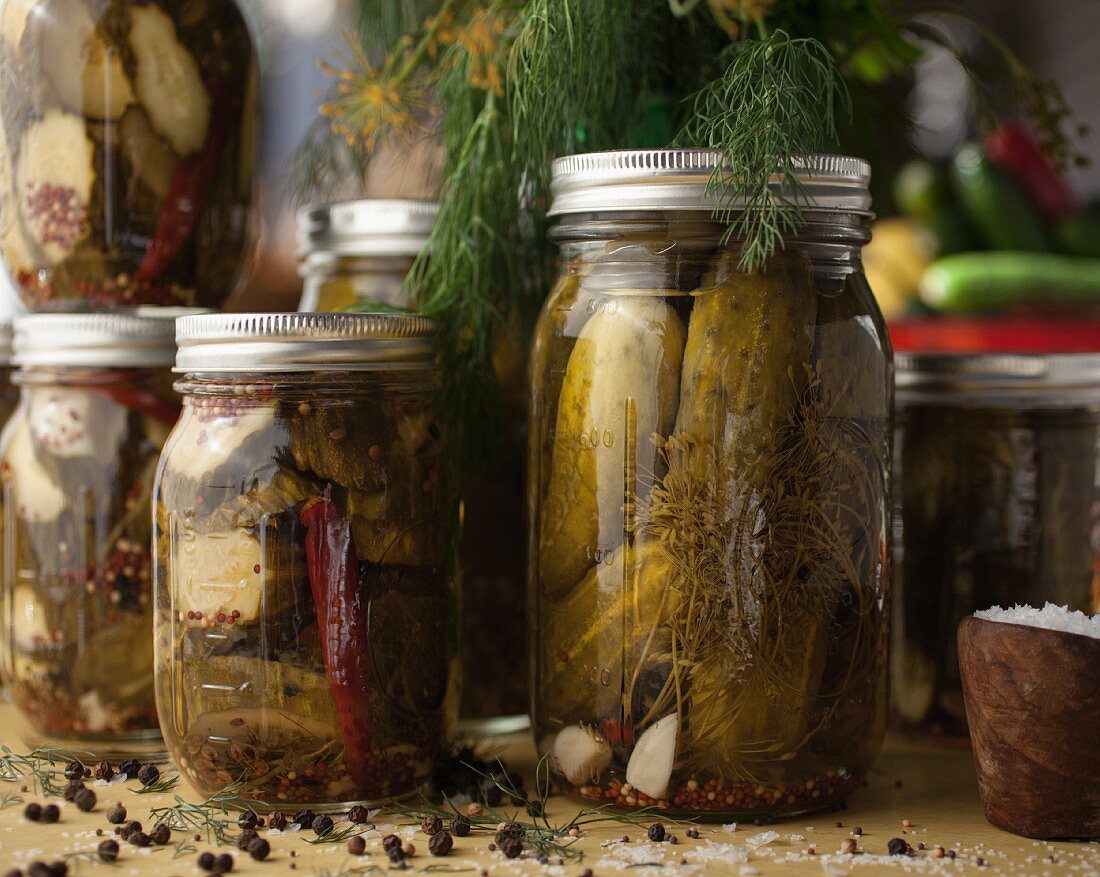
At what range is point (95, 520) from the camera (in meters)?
0.93

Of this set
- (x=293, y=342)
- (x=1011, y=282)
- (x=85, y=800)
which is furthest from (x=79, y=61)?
(x=1011, y=282)

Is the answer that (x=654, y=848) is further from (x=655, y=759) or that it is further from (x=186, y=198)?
(x=186, y=198)

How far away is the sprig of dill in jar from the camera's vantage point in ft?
2.90

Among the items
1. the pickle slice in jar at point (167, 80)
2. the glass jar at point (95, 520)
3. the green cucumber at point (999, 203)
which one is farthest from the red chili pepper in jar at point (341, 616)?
the green cucumber at point (999, 203)

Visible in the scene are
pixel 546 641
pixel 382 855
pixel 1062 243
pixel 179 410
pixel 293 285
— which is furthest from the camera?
pixel 293 285

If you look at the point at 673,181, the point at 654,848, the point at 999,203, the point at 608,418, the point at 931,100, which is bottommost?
the point at 654,848

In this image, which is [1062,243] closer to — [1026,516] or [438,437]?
[1026,516]

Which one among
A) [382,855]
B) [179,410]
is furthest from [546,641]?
[179,410]

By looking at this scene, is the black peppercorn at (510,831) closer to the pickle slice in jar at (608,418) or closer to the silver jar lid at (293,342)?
the pickle slice in jar at (608,418)

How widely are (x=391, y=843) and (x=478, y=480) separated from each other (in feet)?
1.11

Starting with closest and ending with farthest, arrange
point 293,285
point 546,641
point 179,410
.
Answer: point 546,641 → point 179,410 → point 293,285

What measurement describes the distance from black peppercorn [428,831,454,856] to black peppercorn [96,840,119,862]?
180mm

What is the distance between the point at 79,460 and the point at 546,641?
37cm

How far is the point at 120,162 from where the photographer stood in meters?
0.92
